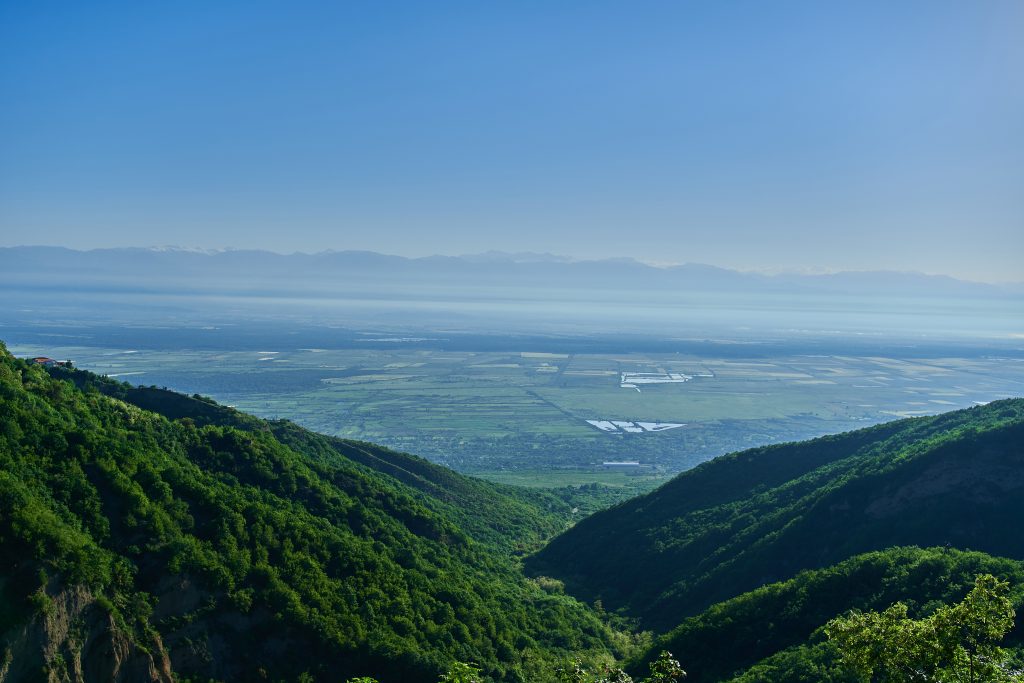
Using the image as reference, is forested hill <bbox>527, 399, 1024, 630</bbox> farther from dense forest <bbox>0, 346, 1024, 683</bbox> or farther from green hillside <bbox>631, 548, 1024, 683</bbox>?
green hillside <bbox>631, 548, 1024, 683</bbox>

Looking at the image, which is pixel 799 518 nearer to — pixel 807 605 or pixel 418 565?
pixel 807 605

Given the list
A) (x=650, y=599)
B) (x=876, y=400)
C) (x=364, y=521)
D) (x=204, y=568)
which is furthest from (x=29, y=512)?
(x=876, y=400)

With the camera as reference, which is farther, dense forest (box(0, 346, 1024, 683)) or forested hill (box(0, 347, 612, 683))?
dense forest (box(0, 346, 1024, 683))

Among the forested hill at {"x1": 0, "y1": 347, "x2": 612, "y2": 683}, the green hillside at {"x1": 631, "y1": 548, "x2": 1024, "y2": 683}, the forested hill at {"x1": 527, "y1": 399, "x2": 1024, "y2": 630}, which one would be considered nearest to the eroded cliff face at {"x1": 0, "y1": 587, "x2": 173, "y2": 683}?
the forested hill at {"x1": 0, "y1": 347, "x2": 612, "y2": 683}

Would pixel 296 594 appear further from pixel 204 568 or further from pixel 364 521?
pixel 364 521

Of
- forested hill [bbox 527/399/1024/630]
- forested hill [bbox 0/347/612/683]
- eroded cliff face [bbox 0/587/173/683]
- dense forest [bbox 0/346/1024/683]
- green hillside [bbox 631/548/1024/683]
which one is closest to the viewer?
eroded cliff face [bbox 0/587/173/683]

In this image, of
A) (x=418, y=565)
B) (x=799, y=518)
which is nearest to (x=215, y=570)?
(x=418, y=565)
